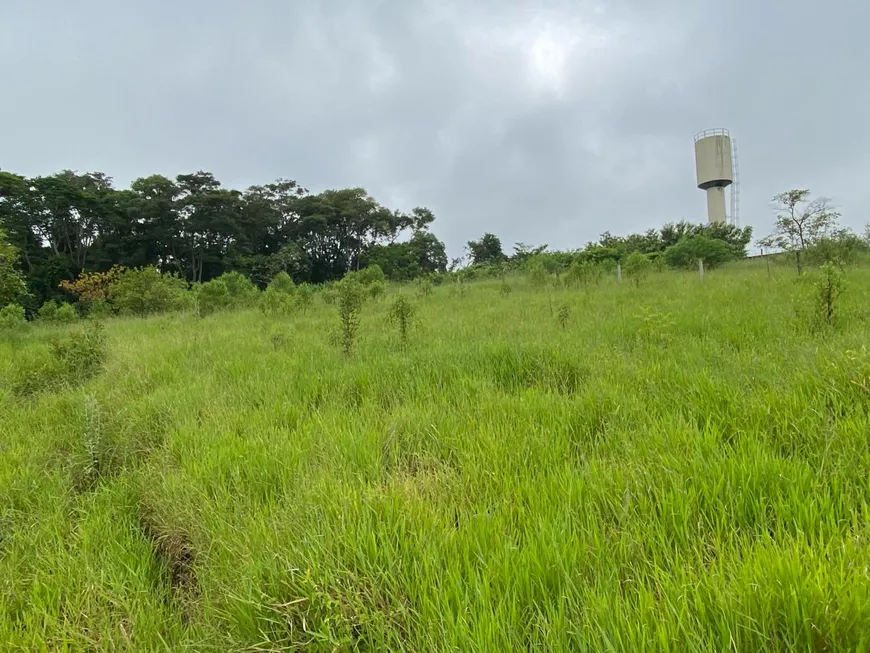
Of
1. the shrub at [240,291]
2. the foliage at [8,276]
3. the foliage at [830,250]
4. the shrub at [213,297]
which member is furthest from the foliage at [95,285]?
the foliage at [830,250]

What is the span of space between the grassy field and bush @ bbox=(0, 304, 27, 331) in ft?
33.9

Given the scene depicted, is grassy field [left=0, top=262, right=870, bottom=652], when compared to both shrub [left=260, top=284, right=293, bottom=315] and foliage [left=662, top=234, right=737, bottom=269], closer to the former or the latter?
shrub [left=260, top=284, right=293, bottom=315]

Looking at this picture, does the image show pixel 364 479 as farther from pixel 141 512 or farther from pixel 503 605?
pixel 141 512

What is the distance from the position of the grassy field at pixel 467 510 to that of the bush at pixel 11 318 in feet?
33.9

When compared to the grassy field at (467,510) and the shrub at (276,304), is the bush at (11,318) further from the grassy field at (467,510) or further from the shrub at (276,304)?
the grassy field at (467,510)

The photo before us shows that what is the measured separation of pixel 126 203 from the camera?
3641 centimetres

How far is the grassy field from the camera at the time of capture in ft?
3.59

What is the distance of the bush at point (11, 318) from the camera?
35.2 feet

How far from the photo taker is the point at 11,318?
1101 cm

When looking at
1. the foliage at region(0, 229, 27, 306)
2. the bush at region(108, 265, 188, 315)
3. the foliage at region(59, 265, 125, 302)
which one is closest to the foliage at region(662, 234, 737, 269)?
the bush at region(108, 265, 188, 315)

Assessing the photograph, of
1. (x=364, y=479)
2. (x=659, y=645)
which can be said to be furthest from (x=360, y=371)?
(x=659, y=645)

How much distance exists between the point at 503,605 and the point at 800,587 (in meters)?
0.71

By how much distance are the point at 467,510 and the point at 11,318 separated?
1465cm

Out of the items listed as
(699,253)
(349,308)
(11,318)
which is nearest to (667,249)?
(699,253)
